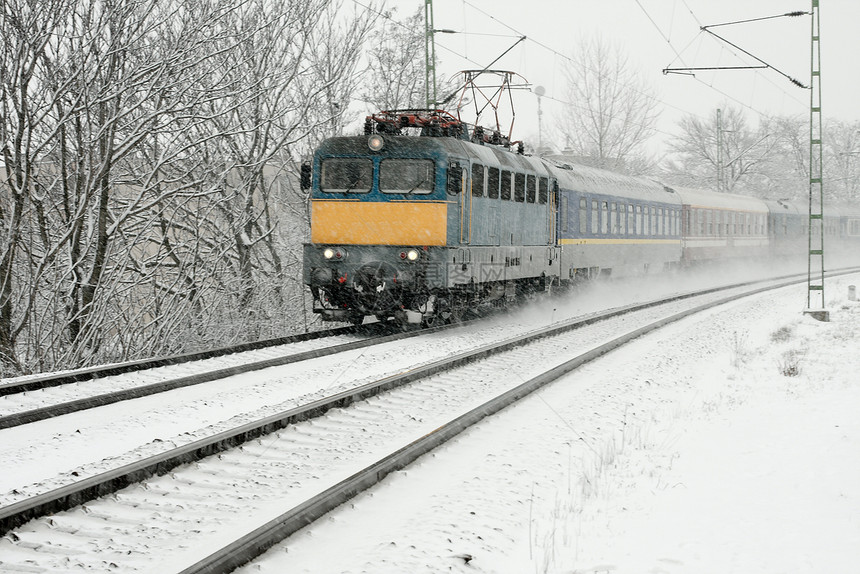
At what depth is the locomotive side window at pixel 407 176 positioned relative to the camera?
12.9 meters

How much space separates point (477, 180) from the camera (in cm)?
1368

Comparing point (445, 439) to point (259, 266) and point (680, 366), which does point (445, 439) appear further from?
point (259, 266)

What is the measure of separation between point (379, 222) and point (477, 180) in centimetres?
181

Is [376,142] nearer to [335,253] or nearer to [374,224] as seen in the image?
[374,224]

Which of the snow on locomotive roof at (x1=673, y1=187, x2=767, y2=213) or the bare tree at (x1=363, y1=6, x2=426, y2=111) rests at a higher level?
the bare tree at (x1=363, y1=6, x2=426, y2=111)

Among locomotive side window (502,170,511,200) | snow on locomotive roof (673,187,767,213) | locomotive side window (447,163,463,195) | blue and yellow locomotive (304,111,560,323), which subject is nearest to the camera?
locomotive side window (447,163,463,195)

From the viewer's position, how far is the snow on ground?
4.27 meters

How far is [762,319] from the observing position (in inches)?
704

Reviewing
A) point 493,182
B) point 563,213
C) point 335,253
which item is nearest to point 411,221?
point 335,253

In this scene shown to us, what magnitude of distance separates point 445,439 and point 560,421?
141cm

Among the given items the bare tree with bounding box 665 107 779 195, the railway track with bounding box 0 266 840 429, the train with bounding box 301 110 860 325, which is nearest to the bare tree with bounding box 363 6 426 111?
the train with bounding box 301 110 860 325


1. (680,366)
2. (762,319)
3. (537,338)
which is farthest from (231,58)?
(762,319)

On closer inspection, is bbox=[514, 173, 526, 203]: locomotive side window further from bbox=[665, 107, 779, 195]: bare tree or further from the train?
bbox=[665, 107, 779, 195]: bare tree

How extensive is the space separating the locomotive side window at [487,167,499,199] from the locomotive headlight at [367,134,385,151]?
200 centimetres
